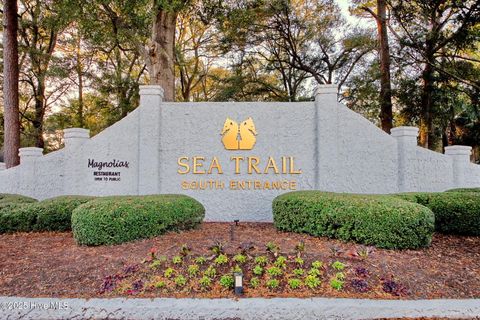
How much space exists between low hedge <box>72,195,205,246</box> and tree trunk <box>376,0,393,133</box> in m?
11.6

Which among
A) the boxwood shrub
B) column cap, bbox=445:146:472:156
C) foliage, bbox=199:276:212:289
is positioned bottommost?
foliage, bbox=199:276:212:289

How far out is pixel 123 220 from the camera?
532 cm

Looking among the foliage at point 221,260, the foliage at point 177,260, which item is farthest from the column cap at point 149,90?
the foliage at point 221,260

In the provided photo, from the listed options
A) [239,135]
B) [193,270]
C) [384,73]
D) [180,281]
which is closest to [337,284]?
[193,270]

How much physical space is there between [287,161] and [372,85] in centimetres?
1118

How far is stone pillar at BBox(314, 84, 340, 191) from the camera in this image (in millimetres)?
7875

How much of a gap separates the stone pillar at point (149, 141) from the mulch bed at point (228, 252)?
2255mm

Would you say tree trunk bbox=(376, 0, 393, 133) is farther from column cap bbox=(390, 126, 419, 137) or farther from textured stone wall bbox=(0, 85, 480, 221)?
textured stone wall bbox=(0, 85, 480, 221)

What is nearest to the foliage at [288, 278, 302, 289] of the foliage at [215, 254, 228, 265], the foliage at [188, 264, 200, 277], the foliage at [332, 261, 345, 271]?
the foliage at [332, 261, 345, 271]

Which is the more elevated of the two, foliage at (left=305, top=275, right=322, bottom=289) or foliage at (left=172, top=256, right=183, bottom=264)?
foliage at (left=172, top=256, right=183, bottom=264)

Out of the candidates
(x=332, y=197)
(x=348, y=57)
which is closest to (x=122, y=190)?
(x=332, y=197)

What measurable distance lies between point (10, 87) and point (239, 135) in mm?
8770

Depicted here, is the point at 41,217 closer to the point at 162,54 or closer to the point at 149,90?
the point at 149,90

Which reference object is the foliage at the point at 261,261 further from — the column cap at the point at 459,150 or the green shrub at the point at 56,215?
the column cap at the point at 459,150
